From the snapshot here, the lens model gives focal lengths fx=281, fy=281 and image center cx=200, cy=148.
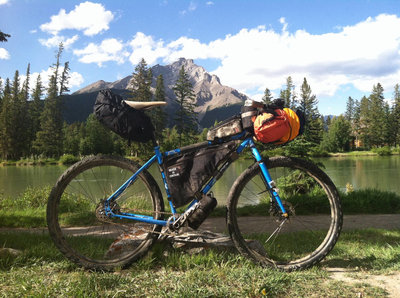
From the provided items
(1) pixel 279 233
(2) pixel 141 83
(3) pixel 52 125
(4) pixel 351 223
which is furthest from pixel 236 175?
(3) pixel 52 125

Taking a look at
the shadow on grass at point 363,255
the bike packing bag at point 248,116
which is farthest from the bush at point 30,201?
the shadow on grass at point 363,255

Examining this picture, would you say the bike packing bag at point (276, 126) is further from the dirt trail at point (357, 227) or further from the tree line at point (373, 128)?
the tree line at point (373, 128)

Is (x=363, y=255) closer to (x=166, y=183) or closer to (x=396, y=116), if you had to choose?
(x=166, y=183)

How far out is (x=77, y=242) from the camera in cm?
328

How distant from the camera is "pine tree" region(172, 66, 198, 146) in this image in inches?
1790

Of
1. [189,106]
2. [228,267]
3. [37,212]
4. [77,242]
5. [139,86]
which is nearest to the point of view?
[228,267]

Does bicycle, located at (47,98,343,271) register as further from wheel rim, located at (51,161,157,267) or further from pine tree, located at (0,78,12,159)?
pine tree, located at (0,78,12,159)

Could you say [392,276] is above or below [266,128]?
below

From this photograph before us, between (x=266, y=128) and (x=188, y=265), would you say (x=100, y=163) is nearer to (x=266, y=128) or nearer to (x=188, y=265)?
(x=188, y=265)

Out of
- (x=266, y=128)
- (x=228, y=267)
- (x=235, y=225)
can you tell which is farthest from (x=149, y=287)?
(x=266, y=128)

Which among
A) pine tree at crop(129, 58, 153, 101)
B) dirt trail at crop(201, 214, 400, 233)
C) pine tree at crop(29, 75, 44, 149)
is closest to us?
dirt trail at crop(201, 214, 400, 233)

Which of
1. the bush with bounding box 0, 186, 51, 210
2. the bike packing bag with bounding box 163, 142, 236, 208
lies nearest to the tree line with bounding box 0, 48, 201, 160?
the bush with bounding box 0, 186, 51, 210

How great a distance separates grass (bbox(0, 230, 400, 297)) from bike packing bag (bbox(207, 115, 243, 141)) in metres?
1.06

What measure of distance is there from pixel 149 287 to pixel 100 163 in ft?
4.05
